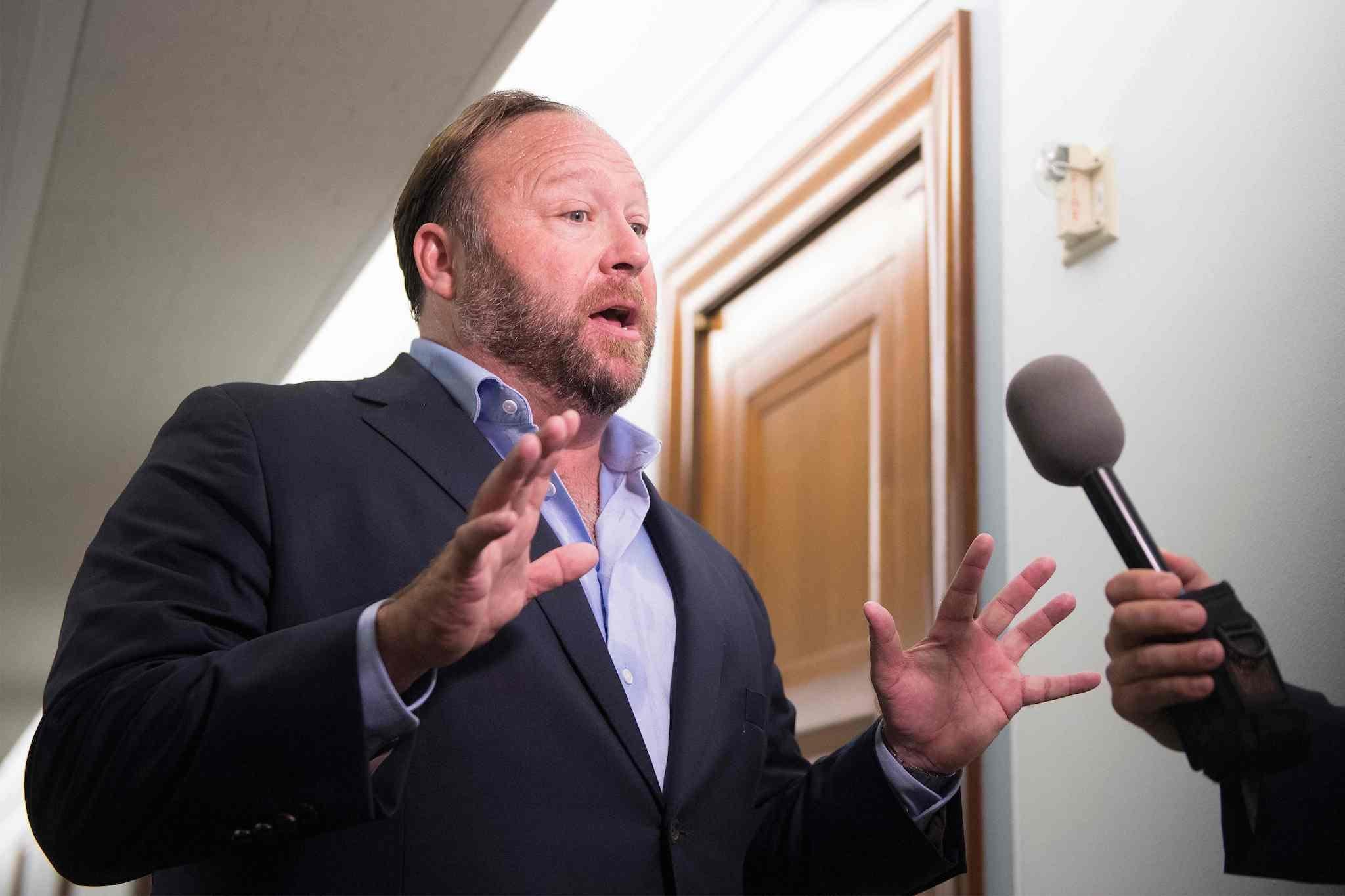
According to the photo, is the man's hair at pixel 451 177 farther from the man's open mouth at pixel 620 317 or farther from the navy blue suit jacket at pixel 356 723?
the navy blue suit jacket at pixel 356 723

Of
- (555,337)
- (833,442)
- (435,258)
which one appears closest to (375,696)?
(555,337)

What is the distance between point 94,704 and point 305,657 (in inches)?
9.0

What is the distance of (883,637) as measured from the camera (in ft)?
4.95

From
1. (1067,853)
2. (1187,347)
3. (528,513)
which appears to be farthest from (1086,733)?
(528,513)

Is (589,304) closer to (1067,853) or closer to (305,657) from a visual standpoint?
(305,657)

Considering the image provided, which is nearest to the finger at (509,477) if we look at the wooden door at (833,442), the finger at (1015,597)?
the finger at (1015,597)

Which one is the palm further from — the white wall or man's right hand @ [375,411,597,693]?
the white wall

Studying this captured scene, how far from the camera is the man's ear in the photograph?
84.3 inches

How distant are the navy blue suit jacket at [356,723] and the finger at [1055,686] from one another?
19cm

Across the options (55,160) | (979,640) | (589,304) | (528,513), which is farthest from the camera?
(55,160)

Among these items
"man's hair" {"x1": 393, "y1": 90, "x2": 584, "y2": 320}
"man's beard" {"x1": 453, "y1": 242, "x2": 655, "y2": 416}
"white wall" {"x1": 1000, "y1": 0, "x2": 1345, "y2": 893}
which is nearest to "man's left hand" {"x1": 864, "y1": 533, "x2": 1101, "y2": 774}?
"white wall" {"x1": 1000, "y1": 0, "x2": 1345, "y2": 893}

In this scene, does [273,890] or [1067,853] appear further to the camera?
[1067,853]

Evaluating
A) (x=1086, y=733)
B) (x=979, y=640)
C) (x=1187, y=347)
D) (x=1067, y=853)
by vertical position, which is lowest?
(x=1067, y=853)

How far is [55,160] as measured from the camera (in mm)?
3900
